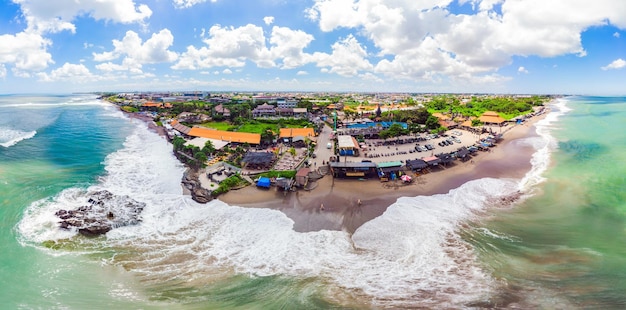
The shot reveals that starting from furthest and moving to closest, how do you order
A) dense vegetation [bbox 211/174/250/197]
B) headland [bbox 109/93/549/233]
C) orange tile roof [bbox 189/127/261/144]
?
1. orange tile roof [bbox 189/127/261/144]
2. dense vegetation [bbox 211/174/250/197]
3. headland [bbox 109/93/549/233]

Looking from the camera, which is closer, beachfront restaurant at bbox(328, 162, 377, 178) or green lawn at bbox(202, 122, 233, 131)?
beachfront restaurant at bbox(328, 162, 377, 178)

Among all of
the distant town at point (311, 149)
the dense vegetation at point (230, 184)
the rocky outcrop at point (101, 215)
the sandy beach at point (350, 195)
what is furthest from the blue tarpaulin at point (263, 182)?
the rocky outcrop at point (101, 215)

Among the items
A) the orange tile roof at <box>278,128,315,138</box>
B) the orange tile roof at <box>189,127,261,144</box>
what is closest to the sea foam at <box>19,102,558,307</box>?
the orange tile roof at <box>189,127,261,144</box>

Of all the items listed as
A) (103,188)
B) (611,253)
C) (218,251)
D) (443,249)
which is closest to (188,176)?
A: (103,188)

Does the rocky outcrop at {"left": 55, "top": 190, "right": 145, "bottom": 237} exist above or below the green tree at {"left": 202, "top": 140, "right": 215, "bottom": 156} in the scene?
below

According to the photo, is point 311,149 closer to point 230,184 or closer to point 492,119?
point 230,184

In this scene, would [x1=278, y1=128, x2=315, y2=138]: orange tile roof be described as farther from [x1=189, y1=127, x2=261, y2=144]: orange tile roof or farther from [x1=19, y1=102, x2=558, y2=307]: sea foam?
[x1=19, y1=102, x2=558, y2=307]: sea foam

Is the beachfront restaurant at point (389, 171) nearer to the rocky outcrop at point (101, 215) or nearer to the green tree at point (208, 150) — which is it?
the green tree at point (208, 150)
